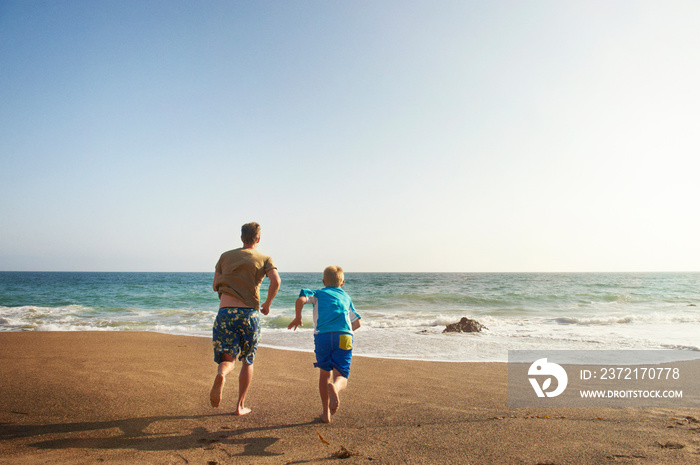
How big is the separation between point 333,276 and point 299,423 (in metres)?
1.39

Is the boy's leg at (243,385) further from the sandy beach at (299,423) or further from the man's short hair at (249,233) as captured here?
the man's short hair at (249,233)

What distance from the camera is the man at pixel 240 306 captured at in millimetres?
3668

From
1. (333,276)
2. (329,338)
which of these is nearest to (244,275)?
(333,276)

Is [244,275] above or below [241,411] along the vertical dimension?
above

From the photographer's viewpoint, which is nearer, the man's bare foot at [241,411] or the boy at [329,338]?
the boy at [329,338]

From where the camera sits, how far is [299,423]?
3.62m

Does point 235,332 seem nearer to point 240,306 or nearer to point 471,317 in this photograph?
point 240,306

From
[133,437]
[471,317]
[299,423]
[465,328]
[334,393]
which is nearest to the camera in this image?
[133,437]

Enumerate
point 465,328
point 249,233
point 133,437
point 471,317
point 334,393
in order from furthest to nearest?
point 471,317 → point 465,328 → point 249,233 → point 334,393 → point 133,437

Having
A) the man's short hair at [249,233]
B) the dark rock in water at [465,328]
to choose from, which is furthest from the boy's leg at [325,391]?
the dark rock in water at [465,328]

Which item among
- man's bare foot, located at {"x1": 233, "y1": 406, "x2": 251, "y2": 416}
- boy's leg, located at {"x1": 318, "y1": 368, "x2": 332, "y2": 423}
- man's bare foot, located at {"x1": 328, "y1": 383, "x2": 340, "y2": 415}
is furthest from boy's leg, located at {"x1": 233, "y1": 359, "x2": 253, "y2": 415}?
man's bare foot, located at {"x1": 328, "y1": 383, "x2": 340, "y2": 415}

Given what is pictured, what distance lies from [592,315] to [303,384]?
1809 centimetres

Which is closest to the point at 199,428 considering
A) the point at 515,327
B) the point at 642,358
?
the point at 642,358

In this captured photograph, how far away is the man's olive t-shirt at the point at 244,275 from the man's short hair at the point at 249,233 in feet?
0.48
